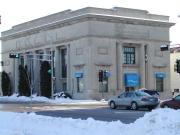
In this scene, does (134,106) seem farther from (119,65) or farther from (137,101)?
(119,65)

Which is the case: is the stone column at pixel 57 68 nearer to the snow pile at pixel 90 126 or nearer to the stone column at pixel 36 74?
the stone column at pixel 36 74

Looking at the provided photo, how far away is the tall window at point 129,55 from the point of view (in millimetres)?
72812

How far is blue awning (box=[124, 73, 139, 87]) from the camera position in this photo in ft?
234

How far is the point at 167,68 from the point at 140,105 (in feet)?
134

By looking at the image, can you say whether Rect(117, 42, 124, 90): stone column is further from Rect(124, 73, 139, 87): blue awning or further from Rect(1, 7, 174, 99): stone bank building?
Rect(124, 73, 139, 87): blue awning

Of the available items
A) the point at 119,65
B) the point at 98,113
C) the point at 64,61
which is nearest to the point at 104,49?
the point at 119,65

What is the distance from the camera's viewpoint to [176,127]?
11.8 meters

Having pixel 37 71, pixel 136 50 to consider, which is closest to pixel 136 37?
pixel 136 50

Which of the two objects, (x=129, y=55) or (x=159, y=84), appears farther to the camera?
(x=159, y=84)

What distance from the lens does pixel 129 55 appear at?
2889 inches

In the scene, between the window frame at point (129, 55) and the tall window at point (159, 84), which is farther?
the tall window at point (159, 84)

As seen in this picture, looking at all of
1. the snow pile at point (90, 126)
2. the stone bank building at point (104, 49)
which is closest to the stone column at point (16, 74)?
the stone bank building at point (104, 49)

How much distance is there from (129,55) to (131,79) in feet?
12.6

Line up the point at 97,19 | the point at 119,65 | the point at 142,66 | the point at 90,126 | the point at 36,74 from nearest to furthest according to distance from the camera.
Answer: the point at 90,126, the point at 97,19, the point at 119,65, the point at 142,66, the point at 36,74
